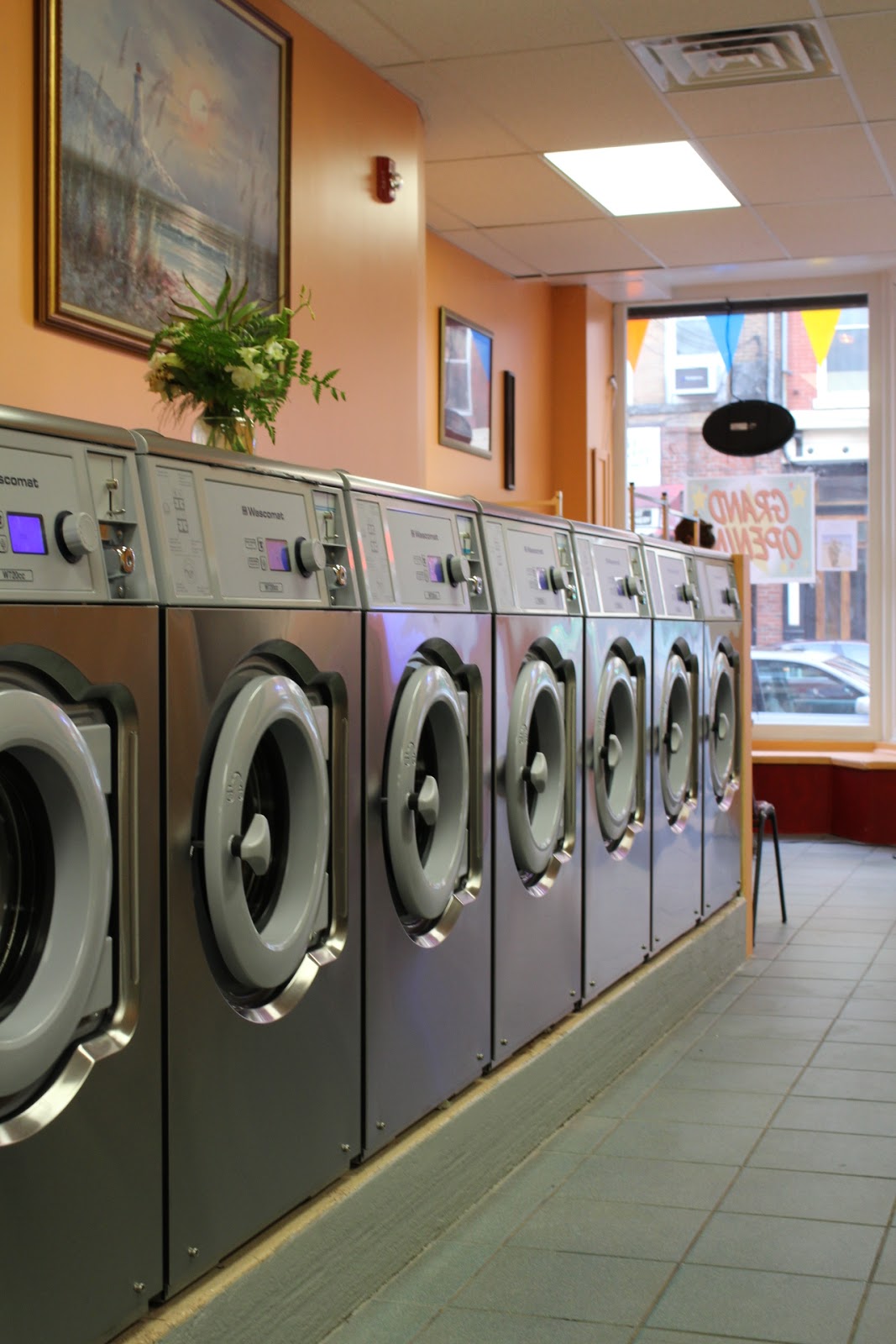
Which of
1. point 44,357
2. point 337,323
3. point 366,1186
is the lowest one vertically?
point 366,1186

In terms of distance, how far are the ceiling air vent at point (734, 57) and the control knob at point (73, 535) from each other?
12.5 ft

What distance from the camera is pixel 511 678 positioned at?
3.30 m

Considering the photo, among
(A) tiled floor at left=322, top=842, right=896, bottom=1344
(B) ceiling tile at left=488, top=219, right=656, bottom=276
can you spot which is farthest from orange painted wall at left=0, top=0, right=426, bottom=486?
(A) tiled floor at left=322, top=842, right=896, bottom=1344

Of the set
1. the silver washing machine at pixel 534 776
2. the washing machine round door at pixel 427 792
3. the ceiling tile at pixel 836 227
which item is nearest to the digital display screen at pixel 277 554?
the washing machine round door at pixel 427 792

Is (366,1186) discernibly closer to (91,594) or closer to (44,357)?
(91,594)

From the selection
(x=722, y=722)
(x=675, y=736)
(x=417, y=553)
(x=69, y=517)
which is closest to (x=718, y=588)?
(x=722, y=722)

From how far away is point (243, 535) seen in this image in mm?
2238

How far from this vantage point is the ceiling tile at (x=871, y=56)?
4.80 m

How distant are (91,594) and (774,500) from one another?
26.4ft

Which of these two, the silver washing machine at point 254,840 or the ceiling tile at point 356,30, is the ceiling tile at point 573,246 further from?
the silver washing machine at point 254,840

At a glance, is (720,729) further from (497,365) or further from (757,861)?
(497,365)

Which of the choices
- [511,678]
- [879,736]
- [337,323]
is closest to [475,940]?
[511,678]

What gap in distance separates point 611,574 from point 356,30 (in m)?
2.03

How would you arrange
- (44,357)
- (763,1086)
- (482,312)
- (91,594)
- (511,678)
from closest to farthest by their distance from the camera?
(91,594) < (511,678) < (44,357) < (763,1086) < (482,312)
